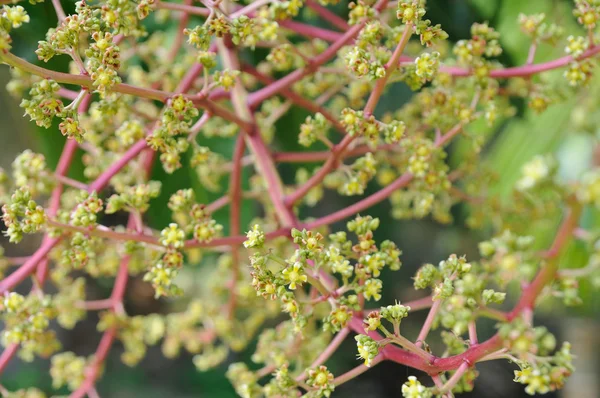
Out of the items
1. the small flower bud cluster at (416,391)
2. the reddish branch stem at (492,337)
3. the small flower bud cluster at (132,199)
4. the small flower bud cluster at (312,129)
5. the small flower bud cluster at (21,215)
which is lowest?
the small flower bud cluster at (416,391)

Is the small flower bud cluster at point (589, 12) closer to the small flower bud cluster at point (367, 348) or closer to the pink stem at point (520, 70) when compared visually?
the pink stem at point (520, 70)

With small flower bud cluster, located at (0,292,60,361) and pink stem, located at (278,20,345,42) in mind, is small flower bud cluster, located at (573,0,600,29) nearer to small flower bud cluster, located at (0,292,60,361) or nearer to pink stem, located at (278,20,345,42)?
pink stem, located at (278,20,345,42)

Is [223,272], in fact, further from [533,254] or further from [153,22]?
[533,254]

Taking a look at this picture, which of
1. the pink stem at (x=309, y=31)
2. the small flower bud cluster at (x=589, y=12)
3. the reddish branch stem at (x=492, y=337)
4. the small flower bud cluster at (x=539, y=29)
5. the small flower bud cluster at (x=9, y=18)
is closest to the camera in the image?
the reddish branch stem at (x=492, y=337)

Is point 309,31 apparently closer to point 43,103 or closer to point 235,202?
point 235,202

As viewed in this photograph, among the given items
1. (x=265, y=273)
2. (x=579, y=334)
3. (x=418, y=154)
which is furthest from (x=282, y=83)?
(x=579, y=334)

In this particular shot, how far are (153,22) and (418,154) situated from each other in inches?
29.7

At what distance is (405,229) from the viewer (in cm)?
230

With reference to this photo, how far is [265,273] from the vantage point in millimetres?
699

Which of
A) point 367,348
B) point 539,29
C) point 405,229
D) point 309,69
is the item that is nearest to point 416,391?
point 367,348

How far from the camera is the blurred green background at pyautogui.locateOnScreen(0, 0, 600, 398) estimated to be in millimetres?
1298

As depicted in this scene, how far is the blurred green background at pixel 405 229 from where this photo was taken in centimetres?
130

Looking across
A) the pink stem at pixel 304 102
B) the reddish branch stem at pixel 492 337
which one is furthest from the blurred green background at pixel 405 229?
the pink stem at pixel 304 102

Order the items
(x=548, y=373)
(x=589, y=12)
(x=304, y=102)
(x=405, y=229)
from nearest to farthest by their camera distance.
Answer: (x=548, y=373)
(x=589, y=12)
(x=304, y=102)
(x=405, y=229)
